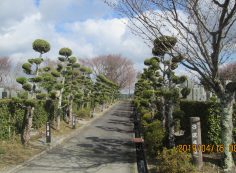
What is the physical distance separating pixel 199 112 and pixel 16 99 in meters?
7.86

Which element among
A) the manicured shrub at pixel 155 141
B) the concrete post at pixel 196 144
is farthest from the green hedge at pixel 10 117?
the concrete post at pixel 196 144

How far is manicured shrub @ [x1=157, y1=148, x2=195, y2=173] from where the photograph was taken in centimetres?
889

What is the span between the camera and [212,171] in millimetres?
9719

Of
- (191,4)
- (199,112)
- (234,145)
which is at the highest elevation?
(191,4)

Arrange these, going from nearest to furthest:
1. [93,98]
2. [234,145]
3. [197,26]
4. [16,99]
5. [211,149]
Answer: [197,26] < [234,145] < [211,149] < [16,99] < [93,98]

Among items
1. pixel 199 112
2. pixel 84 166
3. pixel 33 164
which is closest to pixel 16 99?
pixel 33 164

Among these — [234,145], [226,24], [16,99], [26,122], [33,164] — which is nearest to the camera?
[226,24]

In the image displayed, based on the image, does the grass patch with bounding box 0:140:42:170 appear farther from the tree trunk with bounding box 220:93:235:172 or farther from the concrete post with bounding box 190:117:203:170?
the tree trunk with bounding box 220:93:235:172

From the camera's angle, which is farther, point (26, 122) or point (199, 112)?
point (26, 122)

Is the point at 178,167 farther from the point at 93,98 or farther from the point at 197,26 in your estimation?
the point at 93,98

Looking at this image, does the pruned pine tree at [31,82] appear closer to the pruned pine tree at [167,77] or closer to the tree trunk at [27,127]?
the tree trunk at [27,127]

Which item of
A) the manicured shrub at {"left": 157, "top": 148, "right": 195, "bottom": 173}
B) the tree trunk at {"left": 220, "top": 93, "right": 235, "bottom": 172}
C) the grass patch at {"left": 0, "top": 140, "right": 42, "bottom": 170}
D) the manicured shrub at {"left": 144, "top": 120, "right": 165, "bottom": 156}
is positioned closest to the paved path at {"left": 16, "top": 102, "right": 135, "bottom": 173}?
the grass patch at {"left": 0, "top": 140, "right": 42, "bottom": 170}

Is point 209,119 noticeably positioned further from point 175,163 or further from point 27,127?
point 27,127

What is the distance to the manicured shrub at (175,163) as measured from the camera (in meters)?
8.89
